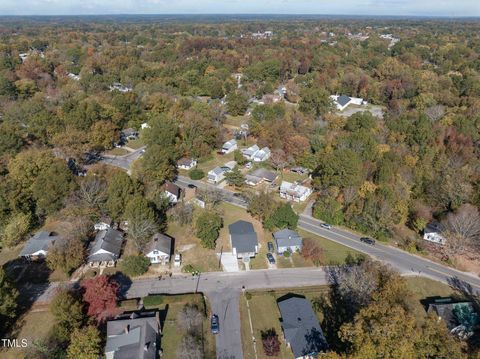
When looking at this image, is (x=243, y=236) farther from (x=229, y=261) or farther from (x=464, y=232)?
(x=464, y=232)

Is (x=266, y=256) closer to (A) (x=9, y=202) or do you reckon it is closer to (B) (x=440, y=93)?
(A) (x=9, y=202)

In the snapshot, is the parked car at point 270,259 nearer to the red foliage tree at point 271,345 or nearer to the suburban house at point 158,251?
the red foliage tree at point 271,345

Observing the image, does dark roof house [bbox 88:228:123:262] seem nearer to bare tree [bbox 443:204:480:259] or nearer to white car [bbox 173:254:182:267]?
white car [bbox 173:254:182:267]

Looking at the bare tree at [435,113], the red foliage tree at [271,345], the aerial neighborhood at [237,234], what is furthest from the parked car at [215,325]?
the bare tree at [435,113]

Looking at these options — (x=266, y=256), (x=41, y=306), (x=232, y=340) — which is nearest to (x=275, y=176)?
(x=266, y=256)

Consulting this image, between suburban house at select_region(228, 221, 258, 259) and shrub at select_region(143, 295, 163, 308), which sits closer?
shrub at select_region(143, 295, 163, 308)

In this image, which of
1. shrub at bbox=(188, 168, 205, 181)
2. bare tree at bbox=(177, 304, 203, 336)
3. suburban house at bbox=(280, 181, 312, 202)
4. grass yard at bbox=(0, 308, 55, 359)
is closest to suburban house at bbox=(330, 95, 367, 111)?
suburban house at bbox=(280, 181, 312, 202)

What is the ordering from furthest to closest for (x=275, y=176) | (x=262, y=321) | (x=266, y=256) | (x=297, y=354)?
(x=275, y=176) < (x=266, y=256) < (x=262, y=321) < (x=297, y=354)
